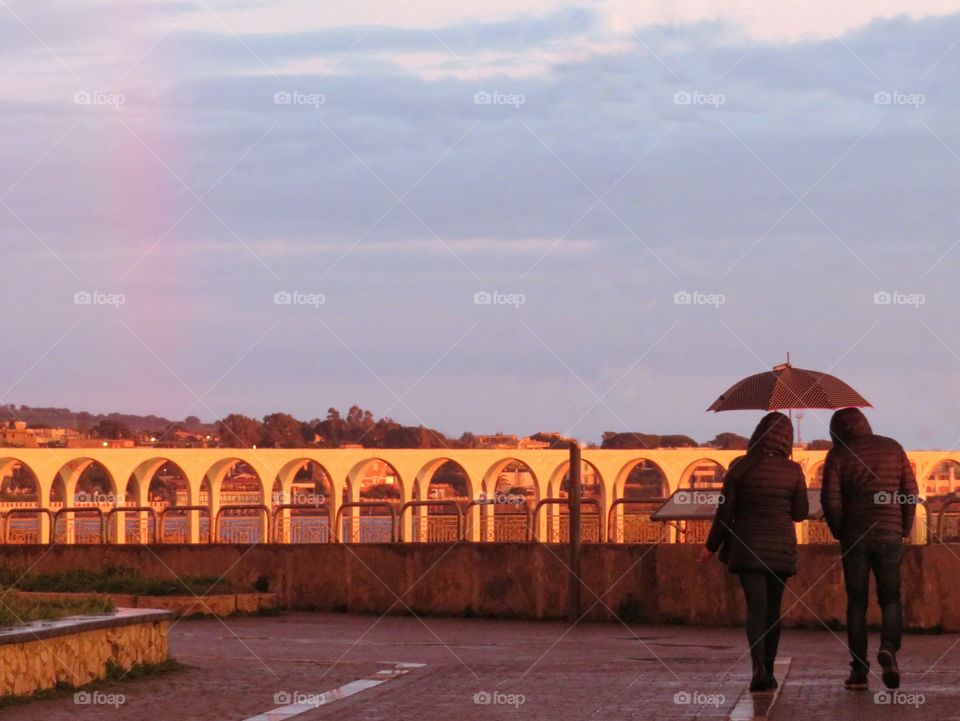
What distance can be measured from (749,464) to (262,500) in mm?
48955

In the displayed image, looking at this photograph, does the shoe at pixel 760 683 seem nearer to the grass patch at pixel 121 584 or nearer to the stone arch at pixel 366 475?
the grass patch at pixel 121 584

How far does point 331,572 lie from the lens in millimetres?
17828

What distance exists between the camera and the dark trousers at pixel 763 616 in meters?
9.19

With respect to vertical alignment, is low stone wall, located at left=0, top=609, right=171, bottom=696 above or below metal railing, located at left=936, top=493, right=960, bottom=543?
below

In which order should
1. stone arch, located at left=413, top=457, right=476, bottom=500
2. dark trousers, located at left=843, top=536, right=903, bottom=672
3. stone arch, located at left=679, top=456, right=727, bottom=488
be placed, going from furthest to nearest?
stone arch, located at left=413, top=457, right=476, bottom=500 → stone arch, located at left=679, top=456, right=727, bottom=488 → dark trousers, located at left=843, top=536, right=903, bottom=672

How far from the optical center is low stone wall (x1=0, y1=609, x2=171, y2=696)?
8.71 metres

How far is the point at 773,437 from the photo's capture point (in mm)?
9539

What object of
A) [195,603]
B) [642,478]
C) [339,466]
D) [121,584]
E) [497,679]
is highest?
[339,466]

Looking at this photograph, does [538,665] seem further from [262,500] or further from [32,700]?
[262,500]

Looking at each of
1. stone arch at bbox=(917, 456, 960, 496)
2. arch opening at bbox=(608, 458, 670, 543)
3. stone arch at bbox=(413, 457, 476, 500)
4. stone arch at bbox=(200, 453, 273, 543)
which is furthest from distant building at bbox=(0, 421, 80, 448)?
arch opening at bbox=(608, 458, 670, 543)

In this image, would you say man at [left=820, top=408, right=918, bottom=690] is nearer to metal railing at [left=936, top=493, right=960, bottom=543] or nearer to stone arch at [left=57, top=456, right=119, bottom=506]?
metal railing at [left=936, top=493, right=960, bottom=543]

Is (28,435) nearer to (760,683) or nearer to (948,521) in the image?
(948,521)

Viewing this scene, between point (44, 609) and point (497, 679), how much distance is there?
2.80 meters

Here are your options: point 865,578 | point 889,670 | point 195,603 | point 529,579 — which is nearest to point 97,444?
point 195,603
